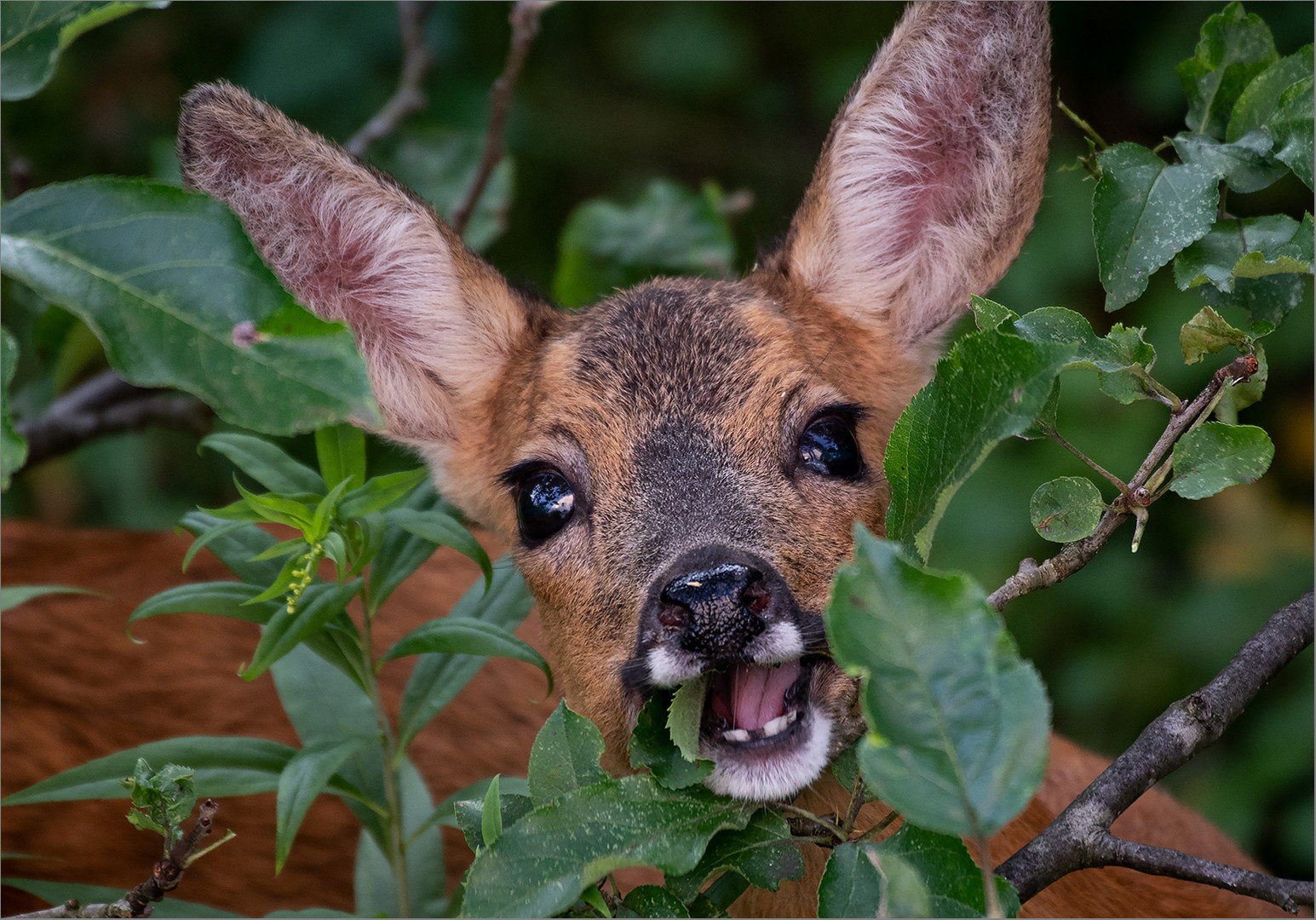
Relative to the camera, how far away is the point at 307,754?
2.05m

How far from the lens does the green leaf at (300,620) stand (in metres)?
2.00

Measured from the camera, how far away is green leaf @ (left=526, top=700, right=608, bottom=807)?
1564 mm

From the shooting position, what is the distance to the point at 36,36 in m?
1.53

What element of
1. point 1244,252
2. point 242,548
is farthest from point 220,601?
point 1244,252

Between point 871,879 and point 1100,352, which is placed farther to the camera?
point 1100,352

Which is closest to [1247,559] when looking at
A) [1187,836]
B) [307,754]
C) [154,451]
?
[1187,836]

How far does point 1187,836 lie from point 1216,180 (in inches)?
72.6

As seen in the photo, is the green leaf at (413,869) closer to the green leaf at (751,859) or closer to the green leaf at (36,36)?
the green leaf at (751,859)

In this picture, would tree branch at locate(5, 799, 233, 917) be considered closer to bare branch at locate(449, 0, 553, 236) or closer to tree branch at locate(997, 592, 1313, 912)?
tree branch at locate(997, 592, 1313, 912)

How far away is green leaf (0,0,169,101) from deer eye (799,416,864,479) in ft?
4.39

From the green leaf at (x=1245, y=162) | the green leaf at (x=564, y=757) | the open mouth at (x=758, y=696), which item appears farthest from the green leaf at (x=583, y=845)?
the green leaf at (x=1245, y=162)

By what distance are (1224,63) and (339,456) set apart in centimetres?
156

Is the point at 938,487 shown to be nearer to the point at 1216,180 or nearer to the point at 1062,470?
the point at 1216,180

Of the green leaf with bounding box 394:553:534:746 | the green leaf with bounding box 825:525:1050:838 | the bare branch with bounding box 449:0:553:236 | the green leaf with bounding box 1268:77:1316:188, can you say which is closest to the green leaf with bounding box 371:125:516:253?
the bare branch with bounding box 449:0:553:236
